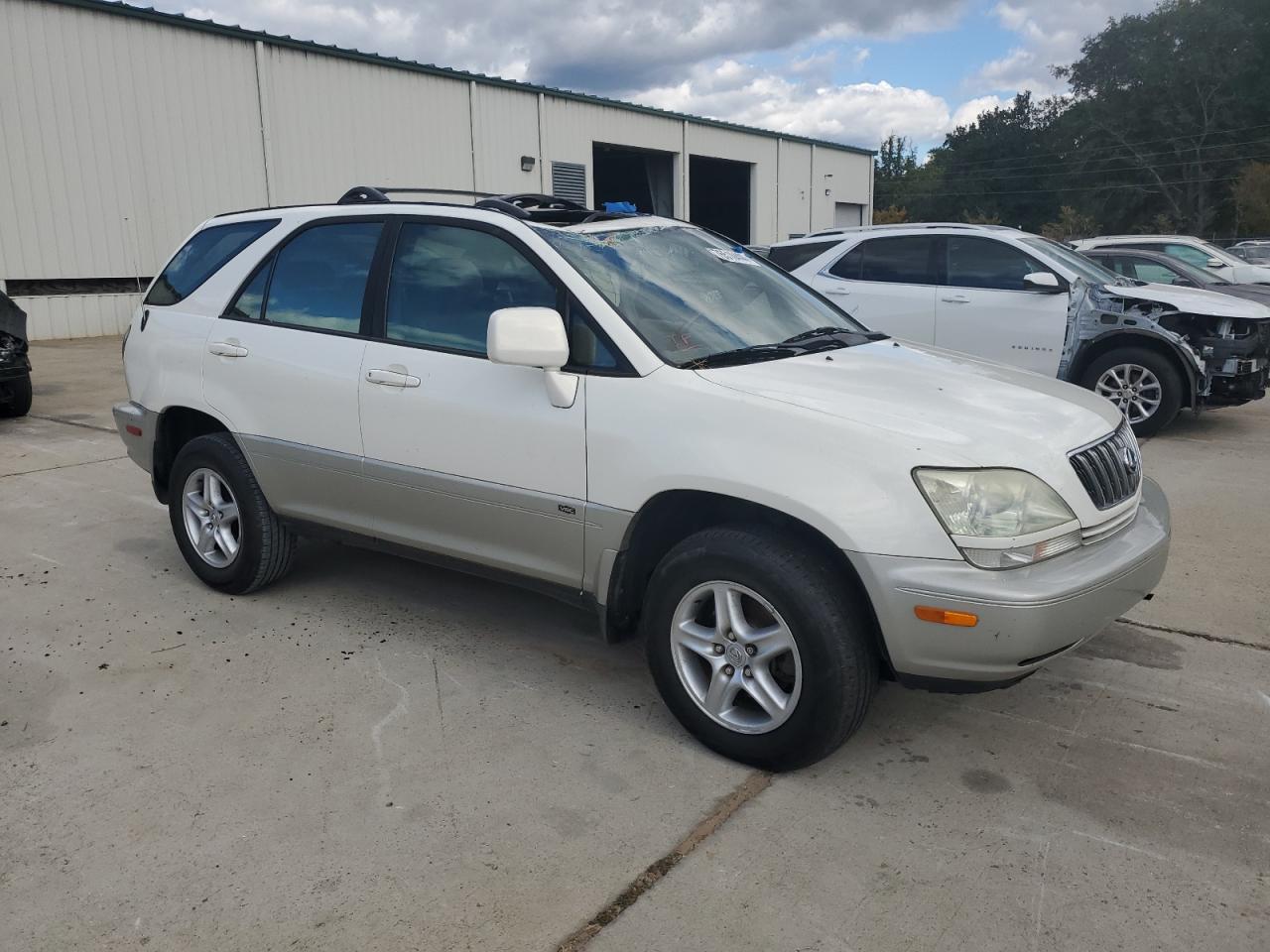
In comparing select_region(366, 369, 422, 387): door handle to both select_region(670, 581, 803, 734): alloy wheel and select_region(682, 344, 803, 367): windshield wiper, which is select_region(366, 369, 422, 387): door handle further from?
select_region(670, 581, 803, 734): alloy wheel

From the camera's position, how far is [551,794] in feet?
10.1

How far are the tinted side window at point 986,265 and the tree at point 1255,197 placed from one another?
48707mm

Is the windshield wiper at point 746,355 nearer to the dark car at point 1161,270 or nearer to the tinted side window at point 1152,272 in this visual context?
the dark car at point 1161,270

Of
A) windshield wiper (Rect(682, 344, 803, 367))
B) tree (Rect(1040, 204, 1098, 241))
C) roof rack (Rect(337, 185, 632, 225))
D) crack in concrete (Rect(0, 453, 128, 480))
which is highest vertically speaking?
tree (Rect(1040, 204, 1098, 241))

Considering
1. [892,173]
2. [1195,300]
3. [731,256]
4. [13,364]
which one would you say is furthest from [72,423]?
[892,173]

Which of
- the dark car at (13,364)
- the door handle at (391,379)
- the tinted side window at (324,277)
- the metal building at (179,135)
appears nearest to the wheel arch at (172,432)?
the tinted side window at (324,277)

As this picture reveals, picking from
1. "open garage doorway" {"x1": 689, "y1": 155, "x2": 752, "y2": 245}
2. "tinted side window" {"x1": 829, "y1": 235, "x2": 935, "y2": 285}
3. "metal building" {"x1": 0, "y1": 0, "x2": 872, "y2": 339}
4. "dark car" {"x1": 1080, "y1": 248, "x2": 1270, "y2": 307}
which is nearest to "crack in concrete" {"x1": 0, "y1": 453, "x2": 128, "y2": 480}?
"tinted side window" {"x1": 829, "y1": 235, "x2": 935, "y2": 285}

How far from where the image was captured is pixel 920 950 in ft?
7.80

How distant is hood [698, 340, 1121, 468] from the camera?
2.92 metres

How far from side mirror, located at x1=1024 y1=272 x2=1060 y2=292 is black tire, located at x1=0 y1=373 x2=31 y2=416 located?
8951 millimetres

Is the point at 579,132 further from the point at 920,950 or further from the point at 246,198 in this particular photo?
the point at 920,950

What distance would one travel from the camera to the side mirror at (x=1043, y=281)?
810cm

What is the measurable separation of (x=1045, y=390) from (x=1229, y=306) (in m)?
5.77

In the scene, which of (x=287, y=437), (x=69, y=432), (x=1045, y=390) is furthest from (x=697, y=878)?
(x=69, y=432)
